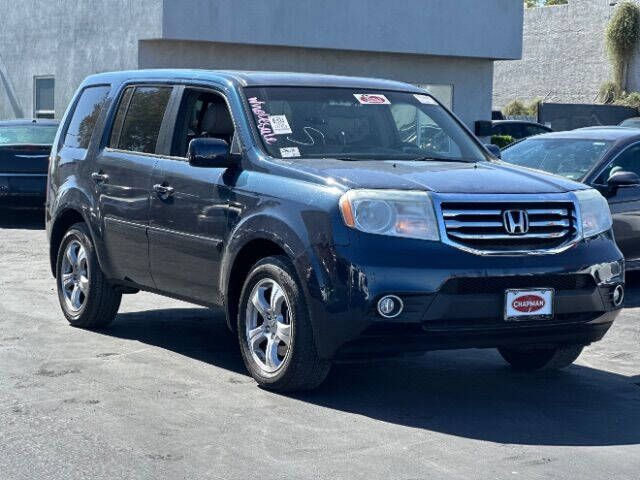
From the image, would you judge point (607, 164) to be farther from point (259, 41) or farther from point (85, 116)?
point (259, 41)

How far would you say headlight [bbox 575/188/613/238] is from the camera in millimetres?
7234

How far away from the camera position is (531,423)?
6.78m

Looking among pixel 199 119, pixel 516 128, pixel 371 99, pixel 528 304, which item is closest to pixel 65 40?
pixel 516 128

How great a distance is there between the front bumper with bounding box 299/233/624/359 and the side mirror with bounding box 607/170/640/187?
158 inches

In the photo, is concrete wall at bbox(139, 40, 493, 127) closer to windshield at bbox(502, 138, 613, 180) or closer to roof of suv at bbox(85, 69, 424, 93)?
windshield at bbox(502, 138, 613, 180)

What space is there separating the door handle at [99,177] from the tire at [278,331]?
1.96 metres

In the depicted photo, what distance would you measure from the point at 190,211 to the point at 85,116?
82.6 inches

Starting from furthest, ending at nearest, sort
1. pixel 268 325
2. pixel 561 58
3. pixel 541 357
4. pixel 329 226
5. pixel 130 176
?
pixel 561 58
pixel 130 176
pixel 541 357
pixel 268 325
pixel 329 226

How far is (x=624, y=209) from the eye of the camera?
11148 mm

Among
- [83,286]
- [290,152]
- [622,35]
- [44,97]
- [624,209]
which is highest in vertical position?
[622,35]

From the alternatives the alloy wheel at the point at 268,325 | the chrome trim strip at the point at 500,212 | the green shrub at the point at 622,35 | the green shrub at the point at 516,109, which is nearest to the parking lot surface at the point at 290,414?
the alloy wheel at the point at 268,325

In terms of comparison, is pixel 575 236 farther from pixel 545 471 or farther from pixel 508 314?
pixel 545 471

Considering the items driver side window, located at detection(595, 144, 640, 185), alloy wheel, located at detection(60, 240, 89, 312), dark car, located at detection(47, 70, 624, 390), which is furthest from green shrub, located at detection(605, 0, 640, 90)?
alloy wheel, located at detection(60, 240, 89, 312)

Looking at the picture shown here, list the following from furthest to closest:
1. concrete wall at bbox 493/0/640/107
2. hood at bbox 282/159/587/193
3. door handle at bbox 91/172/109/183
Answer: concrete wall at bbox 493/0/640/107 → door handle at bbox 91/172/109/183 → hood at bbox 282/159/587/193
